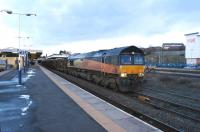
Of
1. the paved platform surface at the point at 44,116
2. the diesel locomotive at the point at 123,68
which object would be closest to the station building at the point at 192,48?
the diesel locomotive at the point at 123,68

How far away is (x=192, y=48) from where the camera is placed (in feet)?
220

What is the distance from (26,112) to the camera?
12.2 m

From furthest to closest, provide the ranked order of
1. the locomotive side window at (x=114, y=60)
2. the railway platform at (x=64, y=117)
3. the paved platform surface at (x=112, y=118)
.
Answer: the locomotive side window at (x=114, y=60) → the railway platform at (x=64, y=117) → the paved platform surface at (x=112, y=118)

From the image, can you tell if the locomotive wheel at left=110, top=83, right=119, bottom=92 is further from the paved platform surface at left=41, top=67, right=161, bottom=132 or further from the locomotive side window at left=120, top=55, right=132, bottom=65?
the paved platform surface at left=41, top=67, right=161, bottom=132

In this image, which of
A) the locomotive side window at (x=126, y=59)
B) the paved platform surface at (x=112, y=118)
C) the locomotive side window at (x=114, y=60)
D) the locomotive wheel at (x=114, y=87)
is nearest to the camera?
the paved platform surface at (x=112, y=118)

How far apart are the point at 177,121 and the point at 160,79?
22.5m

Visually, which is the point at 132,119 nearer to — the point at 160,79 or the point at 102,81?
the point at 102,81

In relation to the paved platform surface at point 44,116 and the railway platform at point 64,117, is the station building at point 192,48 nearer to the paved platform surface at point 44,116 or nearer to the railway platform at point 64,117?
the railway platform at point 64,117

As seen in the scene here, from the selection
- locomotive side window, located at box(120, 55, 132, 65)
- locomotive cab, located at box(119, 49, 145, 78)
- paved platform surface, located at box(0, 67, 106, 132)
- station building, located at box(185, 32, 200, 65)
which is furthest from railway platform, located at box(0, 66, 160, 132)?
station building, located at box(185, 32, 200, 65)

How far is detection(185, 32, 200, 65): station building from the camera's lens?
64969mm

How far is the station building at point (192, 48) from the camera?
2558 inches

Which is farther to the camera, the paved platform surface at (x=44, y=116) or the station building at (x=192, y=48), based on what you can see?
the station building at (x=192, y=48)

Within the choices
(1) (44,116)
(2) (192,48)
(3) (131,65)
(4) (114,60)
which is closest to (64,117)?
(1) (44,116)

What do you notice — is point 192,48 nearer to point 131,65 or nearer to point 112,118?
point 131,65
